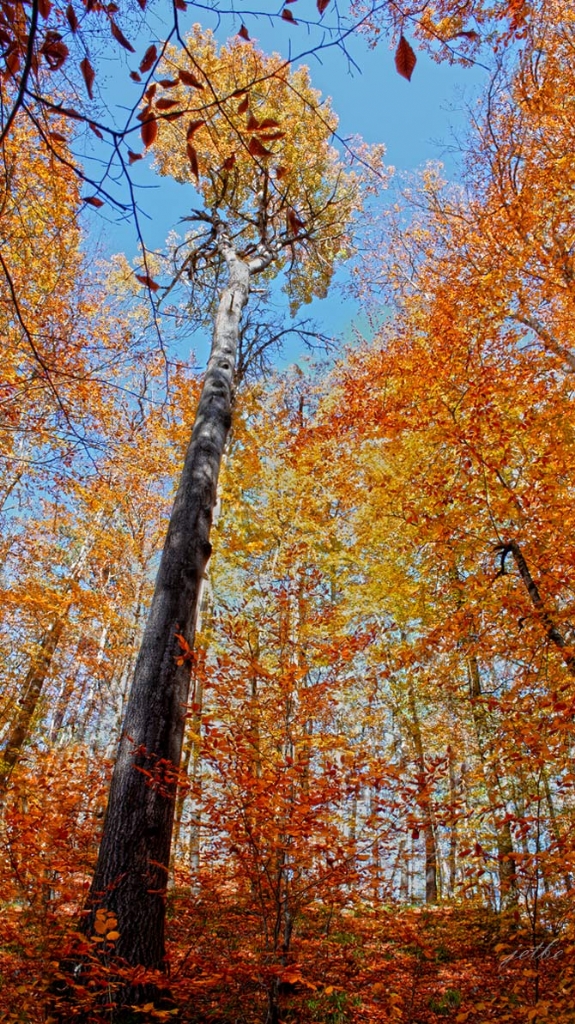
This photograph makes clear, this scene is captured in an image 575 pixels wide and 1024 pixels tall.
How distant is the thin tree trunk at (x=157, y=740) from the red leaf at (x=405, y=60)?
273cm

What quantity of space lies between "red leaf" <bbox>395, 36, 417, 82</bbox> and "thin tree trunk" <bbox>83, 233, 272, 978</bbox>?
273 centimetres

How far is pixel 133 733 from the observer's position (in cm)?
285

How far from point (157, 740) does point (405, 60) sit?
3126 mm

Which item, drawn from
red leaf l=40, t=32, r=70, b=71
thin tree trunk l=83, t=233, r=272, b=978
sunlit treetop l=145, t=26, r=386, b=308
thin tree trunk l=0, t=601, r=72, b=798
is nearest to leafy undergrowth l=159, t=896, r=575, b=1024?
thin tree trunk l=83, t=233, r=272, b=978

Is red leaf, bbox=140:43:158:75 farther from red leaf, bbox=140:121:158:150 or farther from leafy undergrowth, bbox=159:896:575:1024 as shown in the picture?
leafy undergrowth, bbox=159:896:575:1024

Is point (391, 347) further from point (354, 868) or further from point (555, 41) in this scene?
point (354, 868)

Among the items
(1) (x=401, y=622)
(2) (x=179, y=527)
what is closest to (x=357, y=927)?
(1) (x=401, y=622)

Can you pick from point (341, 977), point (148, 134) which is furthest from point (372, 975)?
point (148, 134)

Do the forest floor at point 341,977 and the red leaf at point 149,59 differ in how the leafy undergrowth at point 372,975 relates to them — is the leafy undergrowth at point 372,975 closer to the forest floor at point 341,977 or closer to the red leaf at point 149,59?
the forest floor at point 341,977

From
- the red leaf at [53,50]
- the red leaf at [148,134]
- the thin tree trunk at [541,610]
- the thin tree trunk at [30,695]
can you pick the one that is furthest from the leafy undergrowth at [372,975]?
the thin tree trunk at [30,695]

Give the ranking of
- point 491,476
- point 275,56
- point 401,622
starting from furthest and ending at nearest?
point 401,622 → point 275,56 → point 491,476

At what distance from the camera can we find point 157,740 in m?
2.83

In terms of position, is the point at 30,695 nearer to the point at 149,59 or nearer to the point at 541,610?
the point at 541,610

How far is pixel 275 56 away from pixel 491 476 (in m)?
7.90
